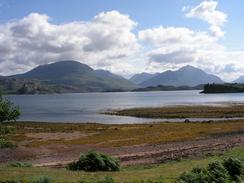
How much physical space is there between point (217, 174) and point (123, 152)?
95.3ft

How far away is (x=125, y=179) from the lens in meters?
20.6

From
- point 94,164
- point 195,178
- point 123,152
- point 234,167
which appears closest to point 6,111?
point 94,164

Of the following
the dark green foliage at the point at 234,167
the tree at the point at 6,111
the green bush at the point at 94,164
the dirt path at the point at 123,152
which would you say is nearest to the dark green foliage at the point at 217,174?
the dark green foliage at the point at 234,167

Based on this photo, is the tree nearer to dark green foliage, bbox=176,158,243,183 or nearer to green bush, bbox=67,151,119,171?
green bush, bbox=67,151,119,171

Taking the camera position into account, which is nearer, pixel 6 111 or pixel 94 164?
pixel 94 164

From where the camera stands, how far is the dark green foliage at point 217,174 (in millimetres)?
18916

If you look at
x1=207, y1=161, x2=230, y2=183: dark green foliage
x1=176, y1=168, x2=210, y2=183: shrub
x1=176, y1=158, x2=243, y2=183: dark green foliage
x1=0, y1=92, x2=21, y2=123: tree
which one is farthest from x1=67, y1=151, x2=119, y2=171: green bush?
x1=176, y1=168, x2=210, y2=183: shrub

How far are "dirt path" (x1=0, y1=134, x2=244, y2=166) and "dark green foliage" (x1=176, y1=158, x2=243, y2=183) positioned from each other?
17023 mm

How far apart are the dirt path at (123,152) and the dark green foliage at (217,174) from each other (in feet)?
55.8

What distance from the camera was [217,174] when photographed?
19703 mm

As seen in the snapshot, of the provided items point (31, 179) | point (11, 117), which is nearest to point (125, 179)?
point (31, 179)

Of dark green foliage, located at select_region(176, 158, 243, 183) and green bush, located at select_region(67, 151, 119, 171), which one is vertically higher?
dark green foliage, located at select_region(176, 158, 243, 183)

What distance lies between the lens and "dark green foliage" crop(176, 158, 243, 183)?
18916 millimetres

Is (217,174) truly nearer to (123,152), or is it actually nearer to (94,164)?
(94,164)
